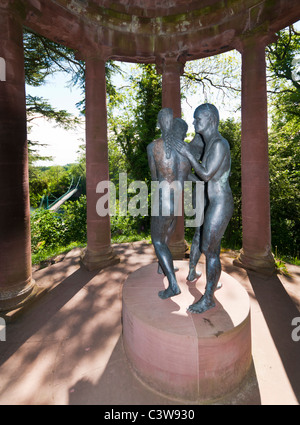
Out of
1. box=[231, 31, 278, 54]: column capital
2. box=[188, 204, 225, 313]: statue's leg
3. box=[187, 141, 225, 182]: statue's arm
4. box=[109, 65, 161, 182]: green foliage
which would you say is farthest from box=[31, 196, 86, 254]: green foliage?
box=[187, 141, 225, 182]: statue's arm

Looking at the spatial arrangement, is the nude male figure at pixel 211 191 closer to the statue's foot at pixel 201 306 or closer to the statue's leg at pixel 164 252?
the statue's foot at pixel 201 306

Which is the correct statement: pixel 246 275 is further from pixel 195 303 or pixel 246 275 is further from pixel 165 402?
pixel 165 402

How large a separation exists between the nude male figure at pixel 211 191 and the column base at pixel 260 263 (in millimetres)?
3992

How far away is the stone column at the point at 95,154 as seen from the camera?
727 centimetres

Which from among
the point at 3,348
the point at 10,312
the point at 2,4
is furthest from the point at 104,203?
the point at 2,4

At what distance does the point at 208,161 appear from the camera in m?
3.25

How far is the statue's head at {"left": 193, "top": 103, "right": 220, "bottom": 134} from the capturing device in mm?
3342

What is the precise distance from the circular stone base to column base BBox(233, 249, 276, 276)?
3.53 m

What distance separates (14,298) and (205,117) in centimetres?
538

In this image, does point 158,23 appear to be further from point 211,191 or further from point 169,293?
point 169,293

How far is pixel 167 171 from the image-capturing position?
12.2 ft

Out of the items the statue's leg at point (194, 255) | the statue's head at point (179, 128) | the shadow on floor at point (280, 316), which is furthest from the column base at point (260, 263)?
the statue's head at point (179, 128)

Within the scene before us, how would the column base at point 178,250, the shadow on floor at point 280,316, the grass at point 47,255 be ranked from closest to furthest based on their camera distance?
the shadow on floor at point 280,316
the column base at point 178,250
the grass at point 47,255

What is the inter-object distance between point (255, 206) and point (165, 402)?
5649mm
